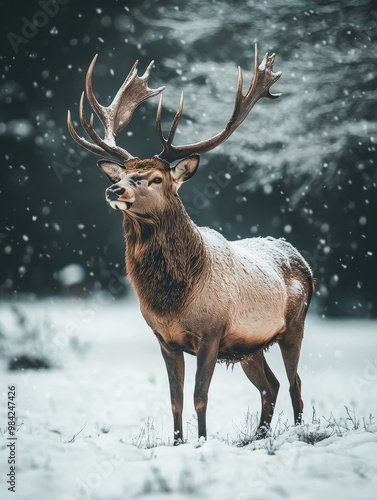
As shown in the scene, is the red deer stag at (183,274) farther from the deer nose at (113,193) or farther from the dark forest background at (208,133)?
the dark forest background at (208,133)

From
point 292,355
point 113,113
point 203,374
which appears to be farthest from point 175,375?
point 113,113

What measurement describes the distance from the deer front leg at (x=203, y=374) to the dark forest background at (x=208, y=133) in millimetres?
4442

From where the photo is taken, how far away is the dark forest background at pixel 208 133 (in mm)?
7836

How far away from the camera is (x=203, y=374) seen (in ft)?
10.8

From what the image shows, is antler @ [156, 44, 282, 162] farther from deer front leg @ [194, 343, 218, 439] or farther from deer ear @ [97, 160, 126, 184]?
deer front leg @ [194, 343, 218, 439]

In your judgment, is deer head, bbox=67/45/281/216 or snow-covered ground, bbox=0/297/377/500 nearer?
snow-covered ground, bbox=0/297/377/500

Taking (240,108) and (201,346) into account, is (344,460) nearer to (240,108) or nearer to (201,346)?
(201,346)
